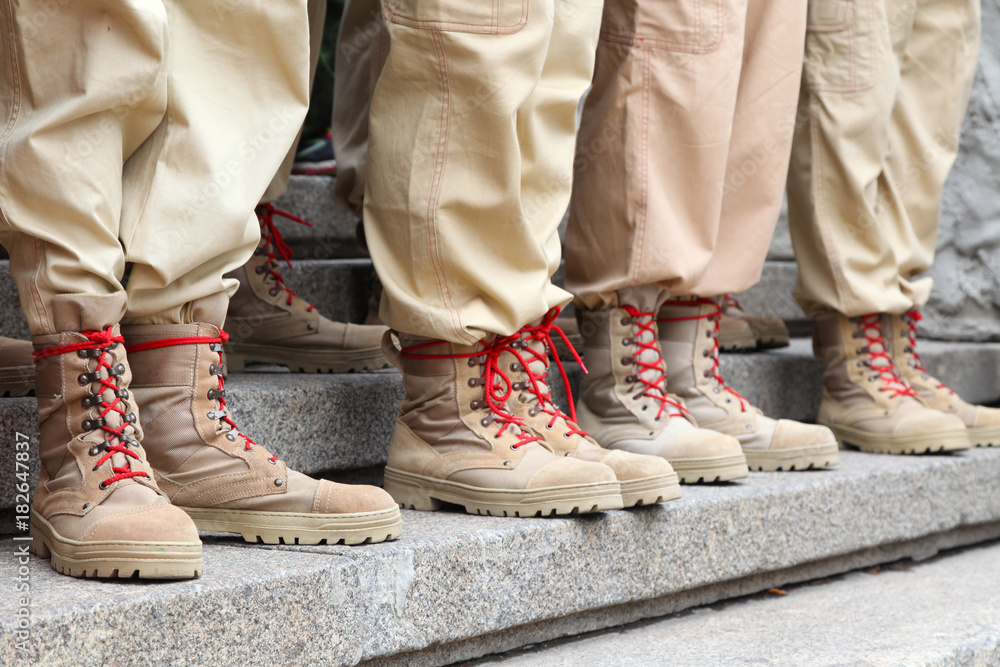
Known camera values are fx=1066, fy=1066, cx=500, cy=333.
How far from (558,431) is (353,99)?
93 cm

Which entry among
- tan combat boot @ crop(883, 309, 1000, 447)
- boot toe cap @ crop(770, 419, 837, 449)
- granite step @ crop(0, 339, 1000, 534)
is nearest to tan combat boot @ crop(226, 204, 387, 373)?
granite step @ crop(0, 339, 1000, 534)

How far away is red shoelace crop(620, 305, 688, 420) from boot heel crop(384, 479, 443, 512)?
0.46 meters

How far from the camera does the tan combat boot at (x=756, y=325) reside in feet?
8.46

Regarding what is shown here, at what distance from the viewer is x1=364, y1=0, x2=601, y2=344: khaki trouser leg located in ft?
4.81

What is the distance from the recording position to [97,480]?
117cm

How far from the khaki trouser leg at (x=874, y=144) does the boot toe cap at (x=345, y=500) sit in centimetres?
132

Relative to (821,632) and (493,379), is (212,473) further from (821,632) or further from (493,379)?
(821,632)

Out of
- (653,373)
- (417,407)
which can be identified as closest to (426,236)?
(417,407)

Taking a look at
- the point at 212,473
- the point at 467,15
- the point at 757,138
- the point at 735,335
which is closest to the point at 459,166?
the point at 467,15

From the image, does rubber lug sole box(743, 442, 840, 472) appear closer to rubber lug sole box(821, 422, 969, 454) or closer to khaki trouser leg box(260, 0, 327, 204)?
rubber lug sole box(821, 422, 969, 454)

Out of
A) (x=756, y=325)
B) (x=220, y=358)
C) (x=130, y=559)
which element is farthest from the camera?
(x=756, y=325)

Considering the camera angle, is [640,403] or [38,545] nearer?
[38,545]

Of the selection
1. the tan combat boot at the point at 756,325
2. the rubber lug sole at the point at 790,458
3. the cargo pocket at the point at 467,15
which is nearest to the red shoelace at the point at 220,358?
the cargo pocket at the point at 467,15

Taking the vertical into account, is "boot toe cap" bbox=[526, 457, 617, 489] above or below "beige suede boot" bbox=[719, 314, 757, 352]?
below
